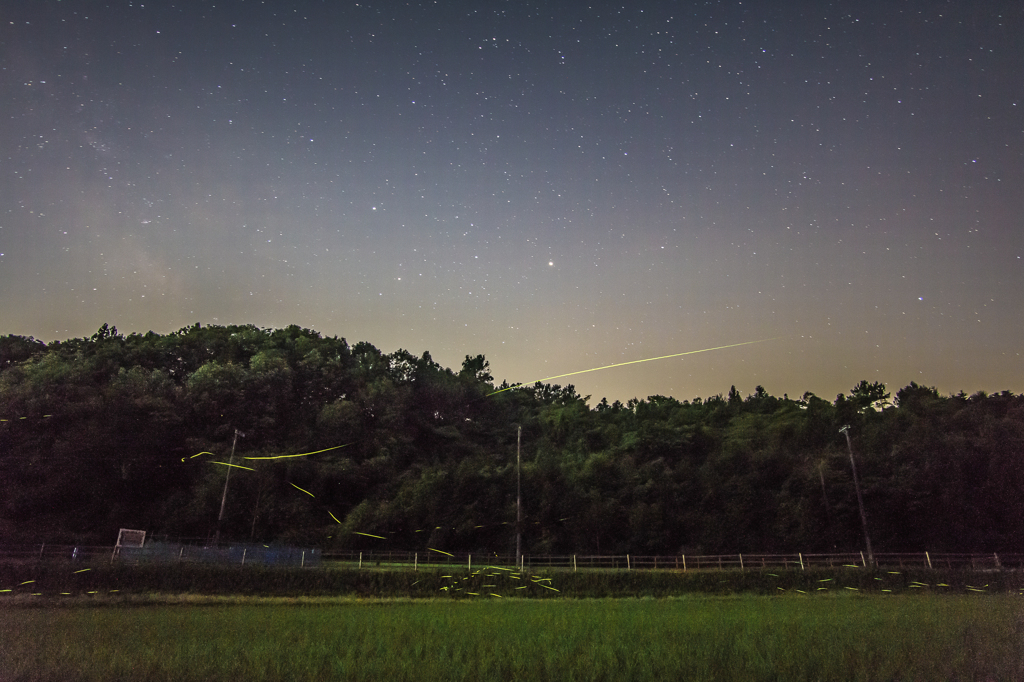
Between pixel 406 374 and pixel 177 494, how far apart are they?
23.7 meters

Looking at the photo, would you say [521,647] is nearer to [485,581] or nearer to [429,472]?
[485,581]

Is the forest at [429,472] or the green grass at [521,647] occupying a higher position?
the forest at [429,472]

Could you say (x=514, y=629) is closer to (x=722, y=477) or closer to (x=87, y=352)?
(x=722, y=477)

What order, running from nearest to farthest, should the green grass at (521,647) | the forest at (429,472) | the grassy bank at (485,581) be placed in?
the green grass at (521,647) < the grassy bank at (485,581) < the forest at (429,472)

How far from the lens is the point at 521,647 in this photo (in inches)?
375

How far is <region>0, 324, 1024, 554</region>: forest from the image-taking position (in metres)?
42.8

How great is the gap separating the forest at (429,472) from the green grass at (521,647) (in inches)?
1229

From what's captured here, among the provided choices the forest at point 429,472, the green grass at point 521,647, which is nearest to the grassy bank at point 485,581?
the green grass at point 521,647

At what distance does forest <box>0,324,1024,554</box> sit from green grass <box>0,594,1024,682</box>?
31.2 meters

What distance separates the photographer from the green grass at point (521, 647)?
745cm

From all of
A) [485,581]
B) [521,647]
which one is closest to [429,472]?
[485,581]

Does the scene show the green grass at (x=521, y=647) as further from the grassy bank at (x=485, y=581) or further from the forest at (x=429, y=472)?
the forest at (x=429, y=472)

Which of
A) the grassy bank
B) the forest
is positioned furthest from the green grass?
the forest

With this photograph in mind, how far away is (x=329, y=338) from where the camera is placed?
66.8 meters
